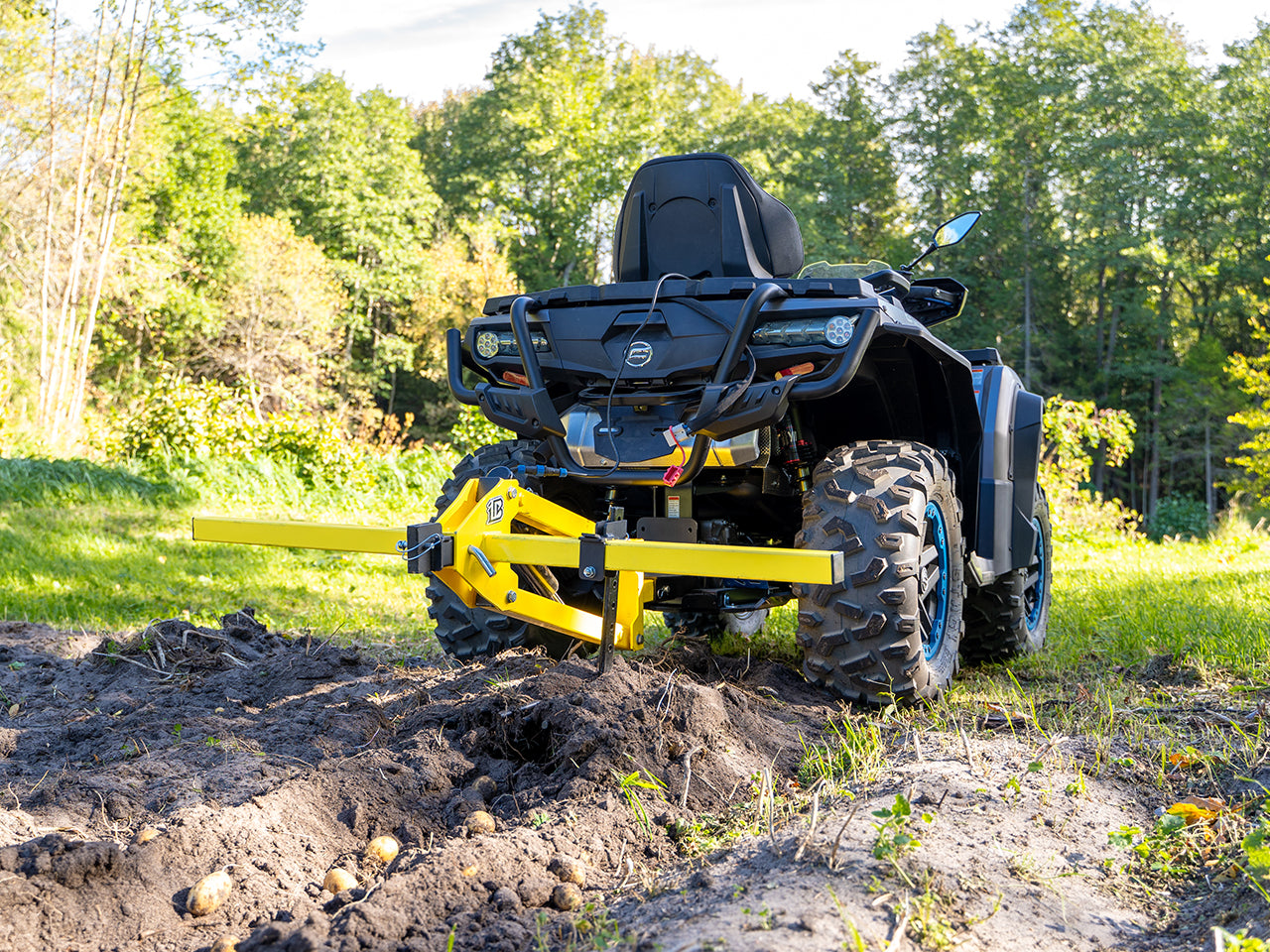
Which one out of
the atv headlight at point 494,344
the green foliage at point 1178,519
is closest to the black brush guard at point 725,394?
the atv headlight at point 494,344

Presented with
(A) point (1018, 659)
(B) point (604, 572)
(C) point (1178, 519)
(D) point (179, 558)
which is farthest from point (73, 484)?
(C) point (1178, 519)

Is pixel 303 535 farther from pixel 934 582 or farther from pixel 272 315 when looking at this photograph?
pixel 272 315

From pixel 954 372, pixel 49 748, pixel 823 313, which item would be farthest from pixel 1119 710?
pixel 49 748

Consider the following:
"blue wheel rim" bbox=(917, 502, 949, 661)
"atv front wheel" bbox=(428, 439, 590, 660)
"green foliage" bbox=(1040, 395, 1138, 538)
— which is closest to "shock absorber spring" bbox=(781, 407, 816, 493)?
"blue wheel rim" bbox=(917, 502, 949, 661)

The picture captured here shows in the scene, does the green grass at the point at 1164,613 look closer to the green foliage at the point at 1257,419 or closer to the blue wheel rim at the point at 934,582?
the blue wheel rim at the point at 934,582

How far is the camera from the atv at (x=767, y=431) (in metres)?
3.38

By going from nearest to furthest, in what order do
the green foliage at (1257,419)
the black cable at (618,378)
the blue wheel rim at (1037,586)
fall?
the black cable at (618,378) < the blue wheel rim at (1037,586) < the green foliage at (1257,419)

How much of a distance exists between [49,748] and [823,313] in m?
2.74

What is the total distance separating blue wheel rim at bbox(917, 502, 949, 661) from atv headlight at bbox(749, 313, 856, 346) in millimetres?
702

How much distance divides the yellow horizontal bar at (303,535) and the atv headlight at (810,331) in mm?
1323

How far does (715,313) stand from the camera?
352 cm

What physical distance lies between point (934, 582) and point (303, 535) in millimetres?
2166

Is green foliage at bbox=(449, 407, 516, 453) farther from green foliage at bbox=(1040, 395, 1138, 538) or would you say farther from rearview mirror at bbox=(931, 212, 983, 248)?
rearview mirror at bbox=(931, 212, 983, 248)

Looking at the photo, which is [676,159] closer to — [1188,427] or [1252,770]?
[1252,770]
